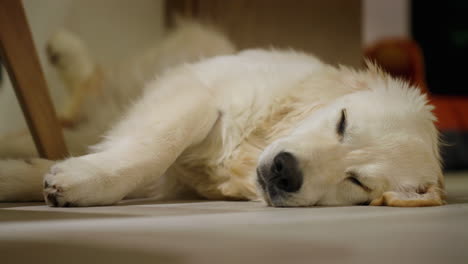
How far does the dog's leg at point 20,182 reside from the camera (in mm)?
1760

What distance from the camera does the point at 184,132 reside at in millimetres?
1852

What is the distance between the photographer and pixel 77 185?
150 centimetres

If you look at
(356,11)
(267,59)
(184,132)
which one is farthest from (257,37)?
(184,132)

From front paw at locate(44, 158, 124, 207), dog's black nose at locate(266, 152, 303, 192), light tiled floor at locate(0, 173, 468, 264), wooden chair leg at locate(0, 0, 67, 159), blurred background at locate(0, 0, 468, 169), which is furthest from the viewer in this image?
blurred background at locate(0, 0, 468, 169)

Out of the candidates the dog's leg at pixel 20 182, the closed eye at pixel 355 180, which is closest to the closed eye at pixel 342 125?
the closed eye at pixel 355 180

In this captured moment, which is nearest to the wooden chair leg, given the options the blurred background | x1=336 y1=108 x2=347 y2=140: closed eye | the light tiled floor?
the light tiled floor

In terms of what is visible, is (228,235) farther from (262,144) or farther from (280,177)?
(262,144)

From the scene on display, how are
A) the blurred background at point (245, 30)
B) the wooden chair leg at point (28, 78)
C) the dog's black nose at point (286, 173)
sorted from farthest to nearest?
the blurred background at point (245, 30) < the wooden chair leg at point (28, 78) < the dog's black nose at point (286, 173)

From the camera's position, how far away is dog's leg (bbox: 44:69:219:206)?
4.99ft

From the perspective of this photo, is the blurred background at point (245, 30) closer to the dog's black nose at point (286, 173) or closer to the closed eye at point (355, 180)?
the dog's black nose at point (286, 173)

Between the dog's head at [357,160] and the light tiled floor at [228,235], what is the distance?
4.5 inches

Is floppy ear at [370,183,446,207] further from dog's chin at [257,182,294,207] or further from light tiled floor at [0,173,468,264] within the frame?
dog's chin at [257,182,294,207]

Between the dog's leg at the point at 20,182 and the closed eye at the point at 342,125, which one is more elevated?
the closed eye at the point at 342,125

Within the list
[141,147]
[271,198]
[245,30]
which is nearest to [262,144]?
[271,198]
